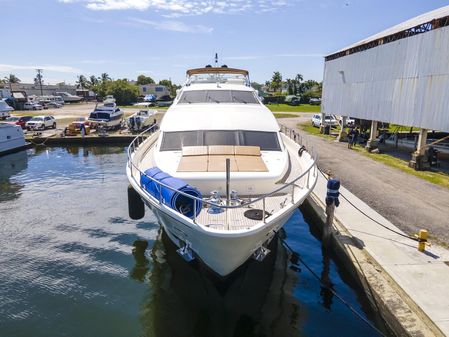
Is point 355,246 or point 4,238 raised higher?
point 355,246

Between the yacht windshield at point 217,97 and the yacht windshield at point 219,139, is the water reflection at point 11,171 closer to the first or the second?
the yacht windshield at point 217,97

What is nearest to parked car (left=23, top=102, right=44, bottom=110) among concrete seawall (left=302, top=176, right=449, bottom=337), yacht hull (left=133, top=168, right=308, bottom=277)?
yacht hull (left=133, top=168, right=308, bottom=277)

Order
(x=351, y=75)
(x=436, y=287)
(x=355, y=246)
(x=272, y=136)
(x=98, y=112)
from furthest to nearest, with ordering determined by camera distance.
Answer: (x=98, y=112) < (x=351, y=75) < (x=272, y=136) < (x=355, y=246) < (x=436, y=287)

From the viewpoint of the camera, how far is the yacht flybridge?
6.28 meters

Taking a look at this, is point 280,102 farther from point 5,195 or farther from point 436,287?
point 436,287

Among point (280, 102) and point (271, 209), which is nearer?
point (271, 209)

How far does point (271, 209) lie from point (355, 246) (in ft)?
9.24

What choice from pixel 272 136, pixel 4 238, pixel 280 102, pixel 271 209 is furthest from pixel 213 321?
pixel 280 102

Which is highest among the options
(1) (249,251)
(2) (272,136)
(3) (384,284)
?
(2) (272,136)

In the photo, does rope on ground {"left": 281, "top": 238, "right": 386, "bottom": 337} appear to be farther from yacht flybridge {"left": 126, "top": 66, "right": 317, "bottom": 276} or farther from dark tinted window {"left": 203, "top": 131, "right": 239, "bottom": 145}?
dark tinted window {"left": 203, "top": 131, "right": 239, "bottom": 145}

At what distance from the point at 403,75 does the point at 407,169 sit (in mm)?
5069

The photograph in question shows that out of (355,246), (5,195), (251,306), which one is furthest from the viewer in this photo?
(5,195)

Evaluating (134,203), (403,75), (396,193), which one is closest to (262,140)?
(134,203)

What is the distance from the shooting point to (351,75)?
2395 centimetres
